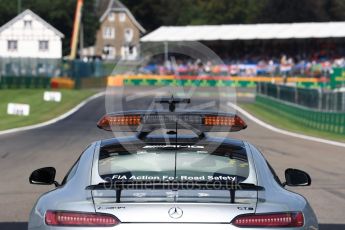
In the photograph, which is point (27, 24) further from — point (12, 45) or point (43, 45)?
point (43, 45)

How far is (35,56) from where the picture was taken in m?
73.2

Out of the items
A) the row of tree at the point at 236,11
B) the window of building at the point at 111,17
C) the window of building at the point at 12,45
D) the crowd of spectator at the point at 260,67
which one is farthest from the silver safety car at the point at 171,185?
the window of building at the point at 111,17

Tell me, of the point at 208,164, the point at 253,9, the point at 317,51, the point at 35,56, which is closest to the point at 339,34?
the point at 317,51

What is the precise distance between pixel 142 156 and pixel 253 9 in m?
136

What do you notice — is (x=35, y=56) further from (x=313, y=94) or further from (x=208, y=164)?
(x=208, y=164)

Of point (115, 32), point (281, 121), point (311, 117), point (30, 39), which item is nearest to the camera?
point (311, 117)

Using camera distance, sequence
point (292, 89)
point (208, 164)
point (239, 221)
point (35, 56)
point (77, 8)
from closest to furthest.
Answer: point (239, 221)
point (208, 164)
point (292, 89)
point (77, 8)
point (35, 56)

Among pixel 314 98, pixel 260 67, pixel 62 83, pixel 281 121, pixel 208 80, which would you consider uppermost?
pixel 314 98

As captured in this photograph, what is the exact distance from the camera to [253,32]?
10544cm

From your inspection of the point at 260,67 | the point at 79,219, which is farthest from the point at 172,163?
the point at 260,67

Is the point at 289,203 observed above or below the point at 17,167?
above

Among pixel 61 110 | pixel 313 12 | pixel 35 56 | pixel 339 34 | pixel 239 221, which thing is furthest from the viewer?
pixel 313 12

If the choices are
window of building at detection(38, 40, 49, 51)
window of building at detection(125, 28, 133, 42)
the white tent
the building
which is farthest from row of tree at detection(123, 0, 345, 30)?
window of building at detection(38, 40, 49, 51)

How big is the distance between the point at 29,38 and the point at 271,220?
6488 centimetres
